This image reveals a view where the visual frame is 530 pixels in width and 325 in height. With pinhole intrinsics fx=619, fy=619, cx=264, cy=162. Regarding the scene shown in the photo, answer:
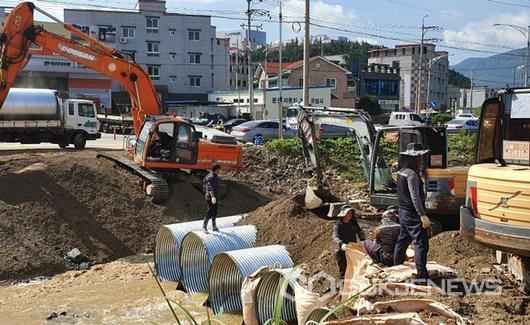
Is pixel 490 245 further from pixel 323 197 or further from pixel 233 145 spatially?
pixel 233 145

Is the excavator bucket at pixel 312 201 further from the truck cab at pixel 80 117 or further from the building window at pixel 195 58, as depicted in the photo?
the building window at pixel 195 58

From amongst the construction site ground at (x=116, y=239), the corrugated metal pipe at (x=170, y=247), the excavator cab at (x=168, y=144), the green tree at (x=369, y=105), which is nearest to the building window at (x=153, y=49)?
the green tree at (x=369, y=105)

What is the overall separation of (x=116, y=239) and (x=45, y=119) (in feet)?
42.4

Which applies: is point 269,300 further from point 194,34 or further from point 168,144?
point 194,34

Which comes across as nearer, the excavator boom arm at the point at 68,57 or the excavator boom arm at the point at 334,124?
the excavator boom arm at the point at 334,124

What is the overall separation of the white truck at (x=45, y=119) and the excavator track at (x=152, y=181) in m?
9.20

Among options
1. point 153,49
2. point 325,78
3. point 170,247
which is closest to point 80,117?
point 170,247

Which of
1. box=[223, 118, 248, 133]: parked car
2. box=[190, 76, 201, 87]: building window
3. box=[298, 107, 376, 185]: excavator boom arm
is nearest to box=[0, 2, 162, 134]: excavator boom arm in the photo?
box=[298, 107, 376, 185]: excavator boom arm

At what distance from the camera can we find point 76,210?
16781 mm

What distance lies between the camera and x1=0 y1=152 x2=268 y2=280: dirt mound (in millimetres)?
14742

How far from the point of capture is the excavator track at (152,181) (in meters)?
17.8

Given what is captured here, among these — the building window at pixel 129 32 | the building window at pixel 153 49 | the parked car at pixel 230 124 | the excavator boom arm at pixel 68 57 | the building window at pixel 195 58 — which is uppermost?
the building window at pixel 129 32

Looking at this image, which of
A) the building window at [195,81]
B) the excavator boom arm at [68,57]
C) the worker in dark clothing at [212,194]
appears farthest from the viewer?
the building window at [195,81]

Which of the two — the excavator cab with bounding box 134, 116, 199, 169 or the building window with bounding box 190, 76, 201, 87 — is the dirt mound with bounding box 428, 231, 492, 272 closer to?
the excavator cab with bounding box 134, 116, 199, 169
